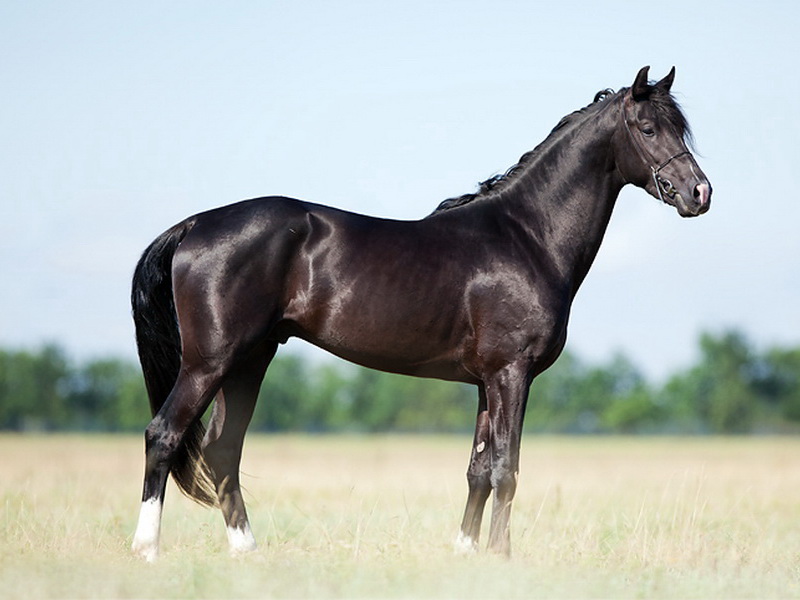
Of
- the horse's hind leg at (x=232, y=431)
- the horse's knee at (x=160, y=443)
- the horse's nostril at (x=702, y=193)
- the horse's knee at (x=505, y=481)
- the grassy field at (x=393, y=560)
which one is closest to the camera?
the grassy field at (x=393, y=560)

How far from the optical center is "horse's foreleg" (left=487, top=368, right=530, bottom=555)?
6812mm

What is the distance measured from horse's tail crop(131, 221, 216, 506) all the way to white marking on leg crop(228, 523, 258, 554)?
28cm

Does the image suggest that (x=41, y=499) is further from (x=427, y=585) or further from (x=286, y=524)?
(x=427, y=585)

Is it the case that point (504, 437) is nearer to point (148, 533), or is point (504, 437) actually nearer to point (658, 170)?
point (658, 170)

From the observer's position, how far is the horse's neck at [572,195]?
741cm

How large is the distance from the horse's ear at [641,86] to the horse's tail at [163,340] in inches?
142

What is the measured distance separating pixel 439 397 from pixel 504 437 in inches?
3348

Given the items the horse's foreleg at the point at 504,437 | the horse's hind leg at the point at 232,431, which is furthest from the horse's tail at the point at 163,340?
the horse's foreleg at the point at 504,437

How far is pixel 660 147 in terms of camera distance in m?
7.21

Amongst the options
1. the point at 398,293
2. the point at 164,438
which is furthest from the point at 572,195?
the point at 164,438

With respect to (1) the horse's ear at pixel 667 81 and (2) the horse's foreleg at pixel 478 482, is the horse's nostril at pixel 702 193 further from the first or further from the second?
(2) the horse's foreleg at pixel 478 482

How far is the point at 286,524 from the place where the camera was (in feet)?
31.1

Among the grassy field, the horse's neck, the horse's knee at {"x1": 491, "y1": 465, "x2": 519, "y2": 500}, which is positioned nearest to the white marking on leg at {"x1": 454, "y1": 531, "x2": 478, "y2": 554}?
the grassy field

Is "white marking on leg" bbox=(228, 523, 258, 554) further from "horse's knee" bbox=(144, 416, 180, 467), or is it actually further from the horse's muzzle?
the horse's muzzle
